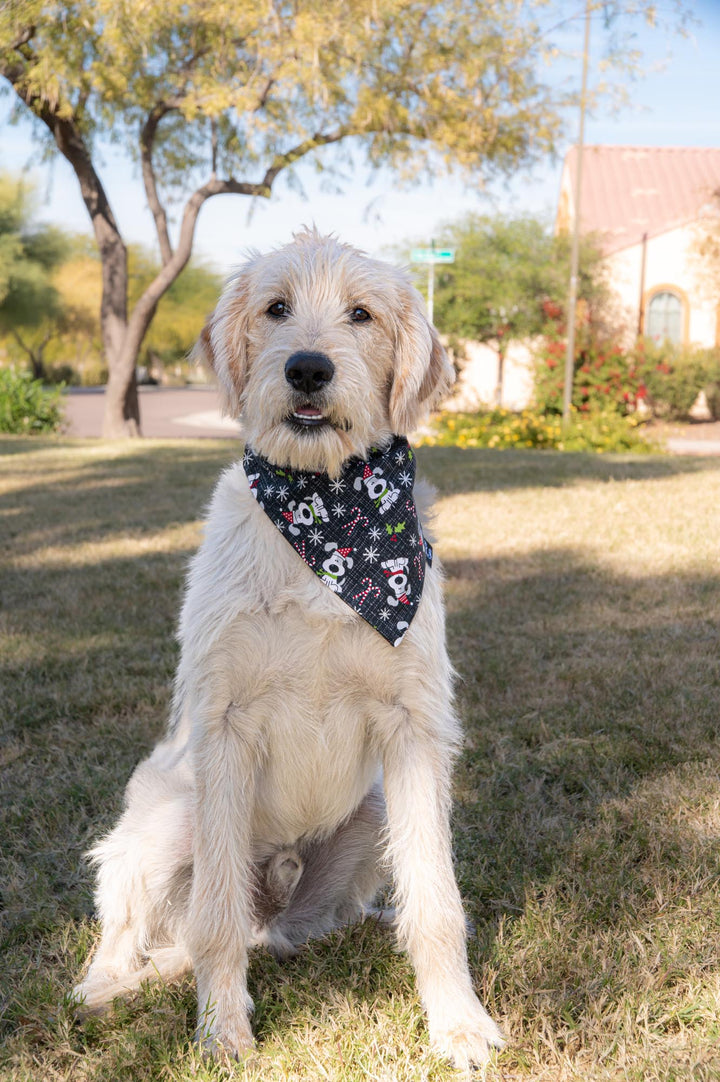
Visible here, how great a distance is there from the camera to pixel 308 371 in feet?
7.64

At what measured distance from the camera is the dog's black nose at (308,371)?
232 centimetres

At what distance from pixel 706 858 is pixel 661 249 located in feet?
98.0

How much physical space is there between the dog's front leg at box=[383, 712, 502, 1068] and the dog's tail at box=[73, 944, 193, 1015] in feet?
2.11

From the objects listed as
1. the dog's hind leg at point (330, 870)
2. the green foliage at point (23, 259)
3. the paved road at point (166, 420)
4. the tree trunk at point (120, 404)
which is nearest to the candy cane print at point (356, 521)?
the dog's hind leg at point (330, 870)

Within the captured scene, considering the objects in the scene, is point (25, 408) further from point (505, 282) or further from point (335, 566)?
point (335, 566)

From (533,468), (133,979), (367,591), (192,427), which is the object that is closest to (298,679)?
(367,591)

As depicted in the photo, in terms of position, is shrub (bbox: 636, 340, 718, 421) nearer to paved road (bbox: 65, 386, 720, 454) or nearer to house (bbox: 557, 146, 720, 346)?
paved road (bbox: 65, 386, 720, 454)

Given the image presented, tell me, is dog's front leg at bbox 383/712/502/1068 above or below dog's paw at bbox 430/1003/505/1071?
above

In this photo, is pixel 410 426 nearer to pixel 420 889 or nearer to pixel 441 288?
pixel 420 889

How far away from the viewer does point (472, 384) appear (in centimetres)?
3141

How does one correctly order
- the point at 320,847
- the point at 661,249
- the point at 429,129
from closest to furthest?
1. the point at 320,847
2. the point at 429,129
3. the point at 661,249

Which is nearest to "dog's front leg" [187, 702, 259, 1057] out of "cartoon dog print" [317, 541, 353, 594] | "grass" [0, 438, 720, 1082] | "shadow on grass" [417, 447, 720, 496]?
"grass" [0, 438, 720, 1082]

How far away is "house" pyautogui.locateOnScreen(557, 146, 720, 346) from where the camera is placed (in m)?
29.5

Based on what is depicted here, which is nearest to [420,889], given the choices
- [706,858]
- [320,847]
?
[320,847]
